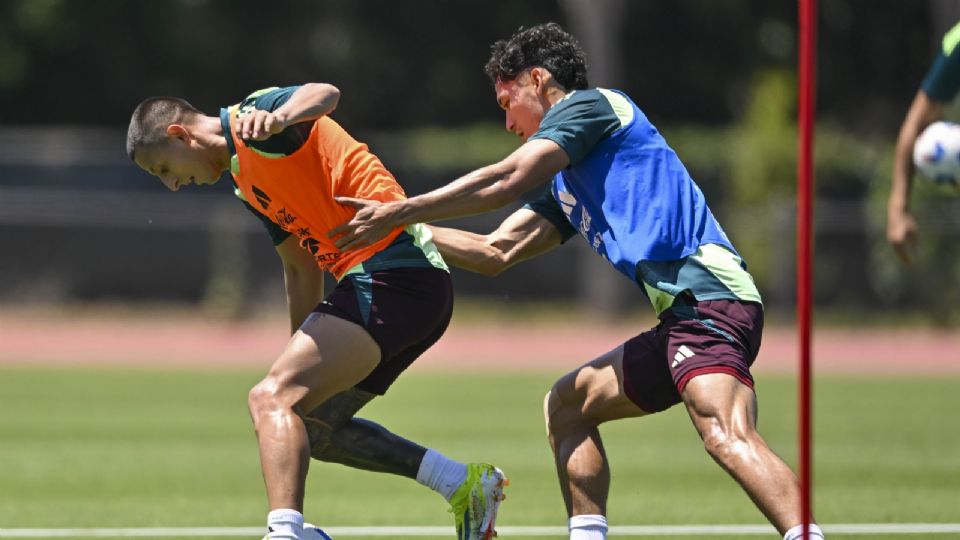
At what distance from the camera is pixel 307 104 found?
21.6 feet

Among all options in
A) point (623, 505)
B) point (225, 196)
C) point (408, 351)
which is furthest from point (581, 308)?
point (408, 351)

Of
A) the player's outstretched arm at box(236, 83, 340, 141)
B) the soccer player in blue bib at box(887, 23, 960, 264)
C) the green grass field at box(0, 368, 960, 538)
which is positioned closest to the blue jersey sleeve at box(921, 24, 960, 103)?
the soccer player in blue bib at box(887, 23, 960, 264)

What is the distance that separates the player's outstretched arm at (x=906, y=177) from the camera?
20.5 ft

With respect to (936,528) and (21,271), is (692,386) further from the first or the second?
(21,271)

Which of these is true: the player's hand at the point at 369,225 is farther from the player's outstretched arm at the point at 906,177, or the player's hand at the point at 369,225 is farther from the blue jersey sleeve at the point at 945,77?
the blue jersey sleeve at the point at 945,77

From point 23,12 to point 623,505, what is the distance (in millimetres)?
31195

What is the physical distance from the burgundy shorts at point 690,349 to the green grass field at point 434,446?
266cm

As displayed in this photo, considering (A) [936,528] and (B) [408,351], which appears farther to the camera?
(A) [936,528]

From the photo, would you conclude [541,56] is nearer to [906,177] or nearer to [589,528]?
[906,177]

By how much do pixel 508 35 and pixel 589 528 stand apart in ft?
113

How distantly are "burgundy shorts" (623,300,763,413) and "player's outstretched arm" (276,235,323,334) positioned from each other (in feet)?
5.56

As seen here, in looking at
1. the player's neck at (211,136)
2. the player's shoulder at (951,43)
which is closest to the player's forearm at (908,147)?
the player's shoulder at (951,43)

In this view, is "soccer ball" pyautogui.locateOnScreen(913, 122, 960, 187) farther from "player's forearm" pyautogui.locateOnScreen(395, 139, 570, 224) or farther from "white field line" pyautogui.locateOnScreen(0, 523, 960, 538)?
"white field line" pyautogui.locateOnScreen(0, 523, 960, 538)

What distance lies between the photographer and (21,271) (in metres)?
32.4
